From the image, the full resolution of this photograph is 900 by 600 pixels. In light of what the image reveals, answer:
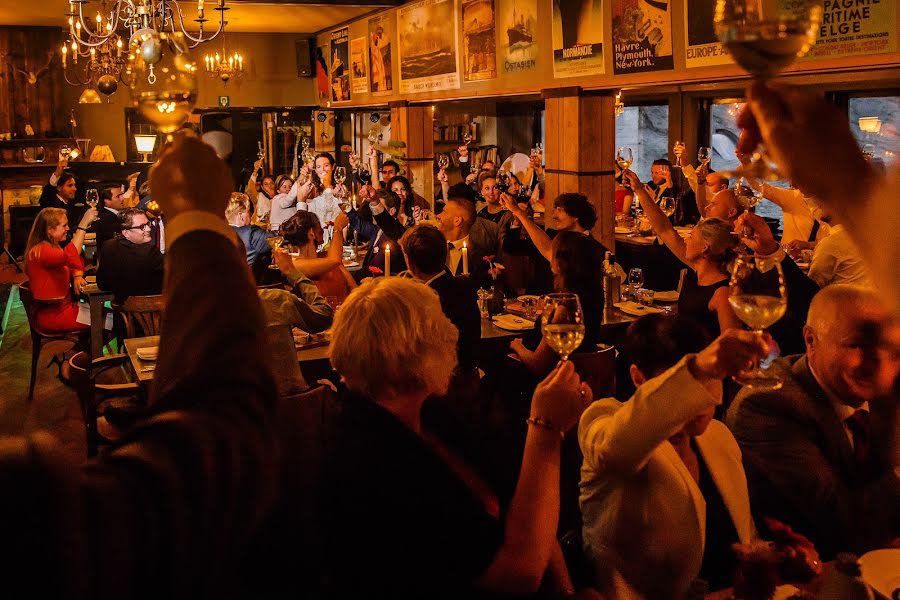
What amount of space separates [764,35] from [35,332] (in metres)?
6.59

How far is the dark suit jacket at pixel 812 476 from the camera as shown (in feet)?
8.07

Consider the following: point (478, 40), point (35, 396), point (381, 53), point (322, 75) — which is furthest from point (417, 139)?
point (35, 396)

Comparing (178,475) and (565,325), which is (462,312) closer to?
(565,325)

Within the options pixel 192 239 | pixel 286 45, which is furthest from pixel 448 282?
pixel 286 45

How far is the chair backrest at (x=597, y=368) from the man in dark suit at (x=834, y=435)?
1384mm

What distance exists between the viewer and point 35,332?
6.73 m

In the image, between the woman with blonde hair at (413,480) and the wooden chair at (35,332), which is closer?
the woman with blonde hair at (413,480)

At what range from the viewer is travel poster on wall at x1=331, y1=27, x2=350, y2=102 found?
12.9 meters

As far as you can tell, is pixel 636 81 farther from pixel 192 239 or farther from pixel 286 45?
pixel 286 45

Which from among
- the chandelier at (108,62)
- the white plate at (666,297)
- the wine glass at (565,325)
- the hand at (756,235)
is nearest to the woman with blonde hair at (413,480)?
the wine glass at (565,325)

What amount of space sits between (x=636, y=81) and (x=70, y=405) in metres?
4.89

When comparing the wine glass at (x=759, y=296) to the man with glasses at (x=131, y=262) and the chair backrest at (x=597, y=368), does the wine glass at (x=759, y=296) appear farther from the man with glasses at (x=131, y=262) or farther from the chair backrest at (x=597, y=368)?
the man with glasses at (x=131, y=262)

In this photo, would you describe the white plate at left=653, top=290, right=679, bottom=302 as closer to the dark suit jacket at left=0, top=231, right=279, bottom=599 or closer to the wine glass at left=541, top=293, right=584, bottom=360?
the wine glass at left=541, top=293, right=584, bottom=360

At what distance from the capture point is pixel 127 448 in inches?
34.9
